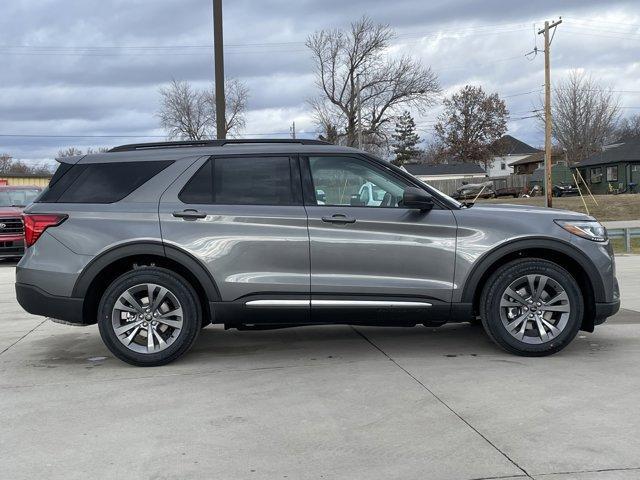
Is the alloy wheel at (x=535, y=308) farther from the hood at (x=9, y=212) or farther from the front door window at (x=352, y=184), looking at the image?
the hood at (x=9, y=212)

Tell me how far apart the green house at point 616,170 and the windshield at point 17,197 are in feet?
157

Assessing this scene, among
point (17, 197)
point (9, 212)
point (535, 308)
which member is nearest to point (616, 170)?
point (17, 197)

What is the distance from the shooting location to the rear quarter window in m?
5.32

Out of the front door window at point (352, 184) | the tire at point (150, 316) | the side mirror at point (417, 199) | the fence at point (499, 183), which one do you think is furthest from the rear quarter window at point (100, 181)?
the fence at point (499, 183)

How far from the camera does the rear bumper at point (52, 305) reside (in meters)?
5.16

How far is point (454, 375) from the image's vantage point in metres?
4.93

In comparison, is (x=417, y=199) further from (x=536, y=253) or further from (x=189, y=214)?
(x=189, y=214)

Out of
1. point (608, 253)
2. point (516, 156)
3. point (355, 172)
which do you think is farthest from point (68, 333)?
point (516, 156)

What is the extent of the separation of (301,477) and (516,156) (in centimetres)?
11659

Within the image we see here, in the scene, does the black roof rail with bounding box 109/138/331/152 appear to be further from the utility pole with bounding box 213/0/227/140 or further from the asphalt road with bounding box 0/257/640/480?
the utility pole with bounding box 213/0/227/140

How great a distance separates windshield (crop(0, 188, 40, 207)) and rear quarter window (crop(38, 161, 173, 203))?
11.7 m

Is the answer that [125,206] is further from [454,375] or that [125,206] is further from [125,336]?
[454,375]

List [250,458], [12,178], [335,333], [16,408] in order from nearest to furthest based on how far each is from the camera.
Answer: [250,458] < [16,408] < [335,333] < [12,178]

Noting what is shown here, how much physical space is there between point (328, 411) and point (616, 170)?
56.1 metres
